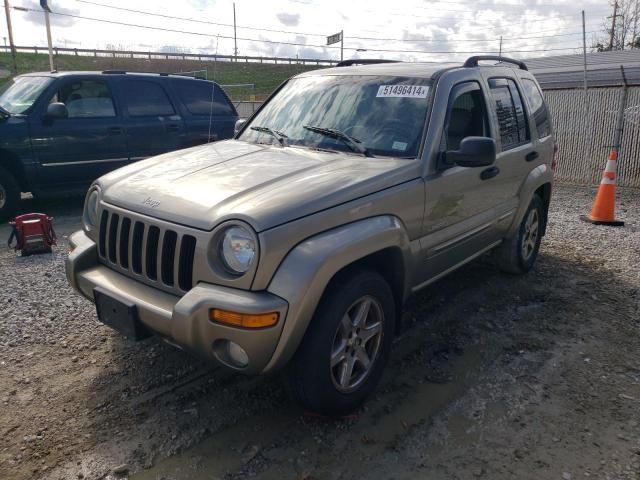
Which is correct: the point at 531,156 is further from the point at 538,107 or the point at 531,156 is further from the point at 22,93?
the point at 22,93

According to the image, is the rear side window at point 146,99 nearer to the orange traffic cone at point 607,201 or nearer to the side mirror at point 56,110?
the side mirror at point 56,110

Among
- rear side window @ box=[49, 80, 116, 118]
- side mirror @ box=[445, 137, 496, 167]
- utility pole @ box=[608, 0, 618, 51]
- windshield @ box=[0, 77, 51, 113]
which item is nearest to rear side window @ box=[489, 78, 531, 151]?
side mirror @ box=[445, 137, 496, 167]

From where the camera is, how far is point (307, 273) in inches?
100

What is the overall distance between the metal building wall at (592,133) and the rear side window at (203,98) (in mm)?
6544

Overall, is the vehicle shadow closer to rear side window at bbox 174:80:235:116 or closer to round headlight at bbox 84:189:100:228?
round headlight at bbox 84:189:100:228

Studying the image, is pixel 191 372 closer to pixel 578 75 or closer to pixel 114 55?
pixel 578 75

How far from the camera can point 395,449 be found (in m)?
2.81

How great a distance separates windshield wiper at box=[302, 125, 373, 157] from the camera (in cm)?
356

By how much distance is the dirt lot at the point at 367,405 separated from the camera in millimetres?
2695

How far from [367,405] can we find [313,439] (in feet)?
1.47

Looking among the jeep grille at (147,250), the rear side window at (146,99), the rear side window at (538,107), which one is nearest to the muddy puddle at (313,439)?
the jeep grille at (147,250)

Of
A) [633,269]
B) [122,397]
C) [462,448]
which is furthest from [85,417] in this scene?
[633,269]

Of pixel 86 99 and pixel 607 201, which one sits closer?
pixel 607 201

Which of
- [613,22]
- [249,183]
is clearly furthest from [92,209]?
[613,22]
